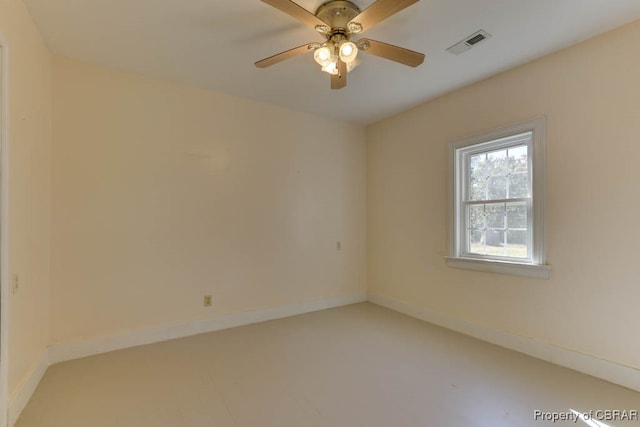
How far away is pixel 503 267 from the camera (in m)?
2.86

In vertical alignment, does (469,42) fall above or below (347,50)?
above

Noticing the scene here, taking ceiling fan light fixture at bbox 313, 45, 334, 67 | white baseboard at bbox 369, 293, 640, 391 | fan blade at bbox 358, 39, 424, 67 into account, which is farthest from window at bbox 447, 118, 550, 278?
ceiling fan light fixture at bbox 313, 45, 334, 67

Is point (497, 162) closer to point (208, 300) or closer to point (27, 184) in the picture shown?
point (208, 300)

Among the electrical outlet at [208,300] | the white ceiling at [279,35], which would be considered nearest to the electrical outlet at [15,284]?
the electrical outlet at [208,300]

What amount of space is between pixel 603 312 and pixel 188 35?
3.81 meters

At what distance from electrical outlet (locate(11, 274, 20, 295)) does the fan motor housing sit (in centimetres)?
253

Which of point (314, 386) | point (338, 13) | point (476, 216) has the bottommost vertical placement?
point (314, 386)

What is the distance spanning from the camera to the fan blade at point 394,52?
1945 mm

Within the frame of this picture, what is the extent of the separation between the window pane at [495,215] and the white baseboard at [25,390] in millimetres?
3931

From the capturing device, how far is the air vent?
2.26 metres

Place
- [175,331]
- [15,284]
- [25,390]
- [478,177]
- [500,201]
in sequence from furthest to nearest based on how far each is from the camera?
[478,177], [175,331], [500,201], [25,390], [15,284]

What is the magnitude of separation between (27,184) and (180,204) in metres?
1.19

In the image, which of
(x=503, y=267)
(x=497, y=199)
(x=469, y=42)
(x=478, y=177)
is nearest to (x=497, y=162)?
(x=478, y=177)

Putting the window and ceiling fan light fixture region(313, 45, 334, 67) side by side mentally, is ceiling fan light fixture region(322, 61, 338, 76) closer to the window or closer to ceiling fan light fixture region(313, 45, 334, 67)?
ceiling fan light fixture region(313, 45, 334, 67)
